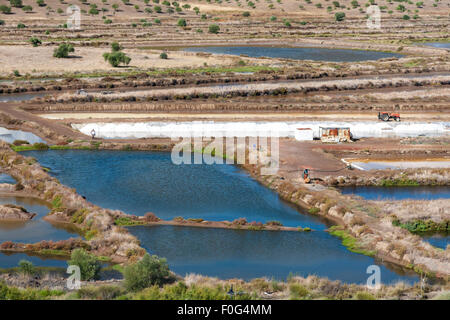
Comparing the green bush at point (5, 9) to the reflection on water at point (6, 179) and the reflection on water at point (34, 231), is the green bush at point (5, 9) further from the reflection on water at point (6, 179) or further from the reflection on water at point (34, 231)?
the reflection on water at point (34, 231)

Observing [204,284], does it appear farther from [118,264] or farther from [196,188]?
[196,188]

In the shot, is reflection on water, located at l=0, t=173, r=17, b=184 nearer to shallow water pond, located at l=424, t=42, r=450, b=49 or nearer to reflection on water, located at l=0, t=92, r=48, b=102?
reflection on water, located at l=0, t=92, r=48, b=102

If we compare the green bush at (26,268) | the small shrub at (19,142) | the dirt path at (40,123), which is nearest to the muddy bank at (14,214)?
the green bush at (26,268)

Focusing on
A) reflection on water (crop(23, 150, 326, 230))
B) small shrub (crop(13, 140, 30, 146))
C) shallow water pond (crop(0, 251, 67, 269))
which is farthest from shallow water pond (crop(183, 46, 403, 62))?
shallow water pond (crop(0, 251, 67, 269))

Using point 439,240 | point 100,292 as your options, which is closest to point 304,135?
point 439,240

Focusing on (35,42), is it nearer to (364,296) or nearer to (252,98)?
(252,98)
